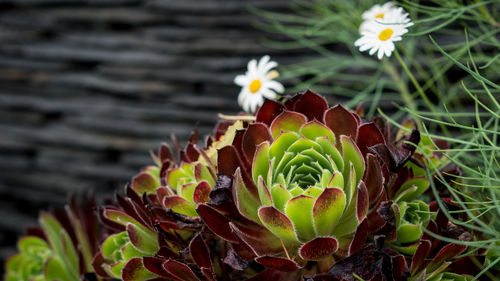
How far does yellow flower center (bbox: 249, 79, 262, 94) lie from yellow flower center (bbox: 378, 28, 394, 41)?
0.14 m

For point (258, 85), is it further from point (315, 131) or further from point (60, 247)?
point (60, 247)

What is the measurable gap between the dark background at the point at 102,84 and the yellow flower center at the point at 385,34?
73cm

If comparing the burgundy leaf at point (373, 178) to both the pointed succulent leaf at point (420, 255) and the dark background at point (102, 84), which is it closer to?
the pointed succulent leaf at point (420, 255)

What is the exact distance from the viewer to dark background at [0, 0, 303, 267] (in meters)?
1.21

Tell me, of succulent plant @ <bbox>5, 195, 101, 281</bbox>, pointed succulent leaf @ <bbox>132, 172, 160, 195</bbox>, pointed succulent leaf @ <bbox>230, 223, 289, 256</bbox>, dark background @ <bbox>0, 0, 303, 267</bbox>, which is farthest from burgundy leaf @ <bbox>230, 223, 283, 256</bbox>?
dark background @ <bbox>0, 0, 303, 267</bbox>

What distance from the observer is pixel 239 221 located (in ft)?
1.08

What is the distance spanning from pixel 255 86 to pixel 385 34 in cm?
14

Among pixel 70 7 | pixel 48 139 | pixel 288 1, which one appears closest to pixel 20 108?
pixel 48 139

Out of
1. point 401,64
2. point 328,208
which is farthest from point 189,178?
point 401,64

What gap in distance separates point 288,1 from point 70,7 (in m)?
0.69

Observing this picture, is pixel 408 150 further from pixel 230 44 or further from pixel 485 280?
pixel 230 44

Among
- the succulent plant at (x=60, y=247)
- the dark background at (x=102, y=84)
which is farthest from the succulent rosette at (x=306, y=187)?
the dark background at (x=102, y=84)

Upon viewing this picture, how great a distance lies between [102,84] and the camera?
137 cm

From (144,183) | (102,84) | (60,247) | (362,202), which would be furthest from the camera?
(102,84)
